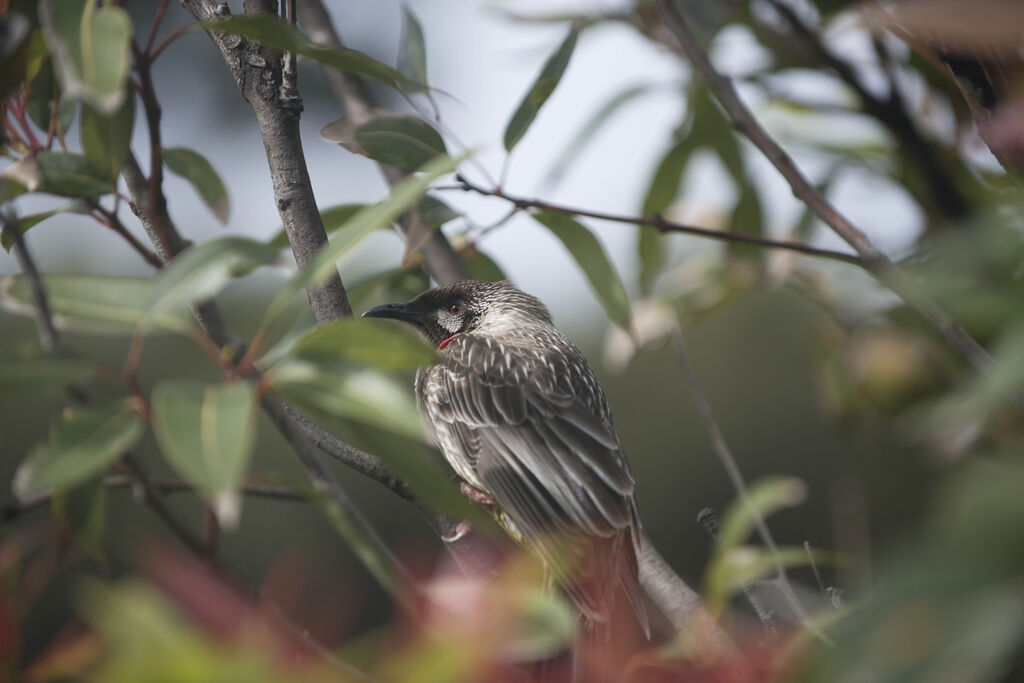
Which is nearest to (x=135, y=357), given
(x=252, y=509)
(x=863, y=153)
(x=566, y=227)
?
(x=566, y=227)

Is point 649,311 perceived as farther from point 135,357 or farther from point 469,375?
point 135,357

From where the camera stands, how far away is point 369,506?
592cm

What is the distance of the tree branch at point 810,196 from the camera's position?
1.44m

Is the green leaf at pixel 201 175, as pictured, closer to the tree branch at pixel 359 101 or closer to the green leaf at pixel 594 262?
the tree branch at pixel 359 101

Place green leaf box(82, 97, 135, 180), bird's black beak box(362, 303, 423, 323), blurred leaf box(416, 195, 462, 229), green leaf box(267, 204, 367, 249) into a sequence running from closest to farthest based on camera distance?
green leaf box(82, 97, 135, 180) < blurred leaf box(416, 195, 462, 229) < green leaf box(267, 204, 367, 249) < bird's black beak box(362, 303, 423, 323)

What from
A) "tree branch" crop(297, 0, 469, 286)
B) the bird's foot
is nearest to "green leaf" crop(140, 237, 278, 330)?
"tree branch" crop(297, 0, 469, 286)

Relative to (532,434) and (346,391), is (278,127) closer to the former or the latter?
(346,391)

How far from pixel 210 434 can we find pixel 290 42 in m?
0.83

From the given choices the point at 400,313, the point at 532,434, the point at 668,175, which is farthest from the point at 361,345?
the point at 400,313

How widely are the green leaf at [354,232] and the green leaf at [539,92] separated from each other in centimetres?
91

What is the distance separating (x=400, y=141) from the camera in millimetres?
1958

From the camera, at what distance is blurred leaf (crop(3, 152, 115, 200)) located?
4.12ft

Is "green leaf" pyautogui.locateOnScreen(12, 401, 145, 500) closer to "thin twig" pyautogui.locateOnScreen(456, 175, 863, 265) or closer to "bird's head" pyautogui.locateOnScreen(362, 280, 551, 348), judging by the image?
"thin twig" pyautogui.locateOnScreen(456, 175, 863, 265)

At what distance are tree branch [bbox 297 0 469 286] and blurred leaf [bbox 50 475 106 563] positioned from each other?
55.4 inches
